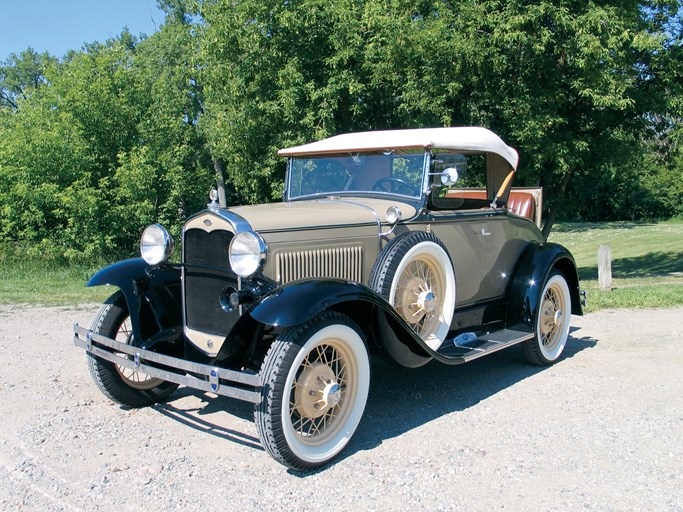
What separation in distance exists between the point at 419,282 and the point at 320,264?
0.85 m

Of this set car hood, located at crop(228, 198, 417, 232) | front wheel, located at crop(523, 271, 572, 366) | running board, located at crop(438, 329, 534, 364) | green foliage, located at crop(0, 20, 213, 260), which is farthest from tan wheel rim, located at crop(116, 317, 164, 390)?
green foliage, located at crop(0, 20, 213, 260)

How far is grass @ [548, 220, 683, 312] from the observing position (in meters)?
9.27

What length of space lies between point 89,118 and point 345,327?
43.7 ft

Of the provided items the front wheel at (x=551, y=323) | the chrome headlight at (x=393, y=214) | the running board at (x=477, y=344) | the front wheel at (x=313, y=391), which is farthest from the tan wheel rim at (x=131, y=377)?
the front wheel at (x=551, y=323)

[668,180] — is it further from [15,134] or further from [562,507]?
[562,507]

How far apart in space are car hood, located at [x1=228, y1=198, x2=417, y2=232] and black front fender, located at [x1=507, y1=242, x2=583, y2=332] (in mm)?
1561

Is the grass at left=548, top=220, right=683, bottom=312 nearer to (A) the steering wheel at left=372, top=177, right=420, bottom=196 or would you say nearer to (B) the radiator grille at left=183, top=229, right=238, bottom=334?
(A) the steering wheel at left=372, top=177, right=420, bottom=196

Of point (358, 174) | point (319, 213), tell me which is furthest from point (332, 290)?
point (358, 174)

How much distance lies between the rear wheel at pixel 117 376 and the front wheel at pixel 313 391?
1419 mm

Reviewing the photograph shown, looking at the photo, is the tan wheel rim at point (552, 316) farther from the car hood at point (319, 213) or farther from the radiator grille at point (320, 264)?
the radiator grille at point (320, 264)

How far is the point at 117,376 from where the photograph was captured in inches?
178

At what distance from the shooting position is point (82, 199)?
13.3 metres

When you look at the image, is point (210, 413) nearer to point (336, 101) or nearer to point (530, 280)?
point (530, 280)

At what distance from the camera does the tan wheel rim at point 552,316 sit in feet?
19.4
